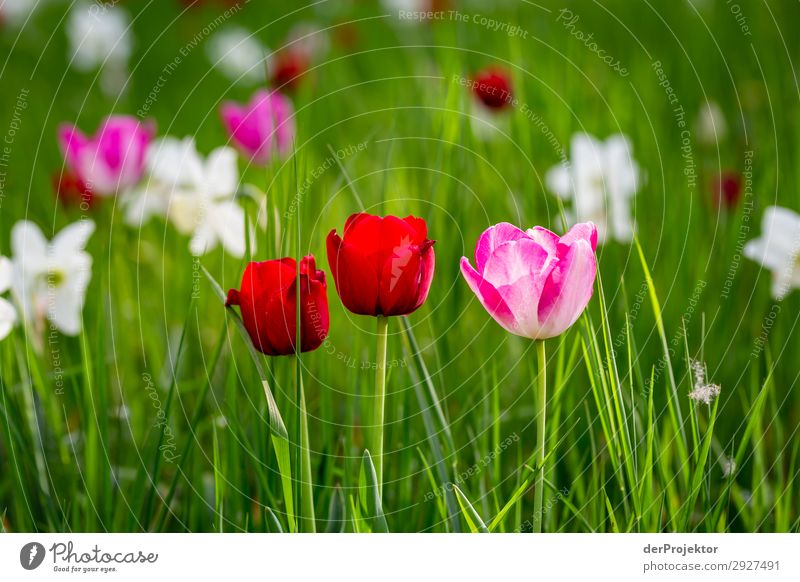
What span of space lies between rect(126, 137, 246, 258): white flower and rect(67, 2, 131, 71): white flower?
38 centimetres

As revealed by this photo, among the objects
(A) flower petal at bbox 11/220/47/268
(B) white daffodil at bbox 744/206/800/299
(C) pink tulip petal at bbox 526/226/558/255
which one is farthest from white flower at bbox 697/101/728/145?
(A) flower petal at bbox 11/220/47/268

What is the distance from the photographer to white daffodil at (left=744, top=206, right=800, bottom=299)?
571 mm

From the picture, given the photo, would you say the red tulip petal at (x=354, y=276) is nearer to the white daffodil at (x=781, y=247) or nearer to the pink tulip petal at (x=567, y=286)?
the pink tulip petal at (x=567, y=286)

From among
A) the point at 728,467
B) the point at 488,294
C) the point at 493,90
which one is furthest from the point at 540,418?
the point at 493,90

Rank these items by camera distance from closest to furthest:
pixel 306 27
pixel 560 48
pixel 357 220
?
pixel 357 220
pixel 560 48
pixel 306 27

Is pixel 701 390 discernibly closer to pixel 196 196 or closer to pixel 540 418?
pixel 540 418

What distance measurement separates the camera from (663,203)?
0.71m

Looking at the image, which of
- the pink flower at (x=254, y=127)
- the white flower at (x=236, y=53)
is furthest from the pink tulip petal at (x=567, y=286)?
the white flower at (x=236, y=53)

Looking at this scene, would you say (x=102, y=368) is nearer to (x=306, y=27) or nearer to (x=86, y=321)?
(x=86, y=321)

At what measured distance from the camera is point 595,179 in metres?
0.72

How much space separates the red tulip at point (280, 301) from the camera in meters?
0.38

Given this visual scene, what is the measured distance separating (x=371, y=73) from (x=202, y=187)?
53 cm
